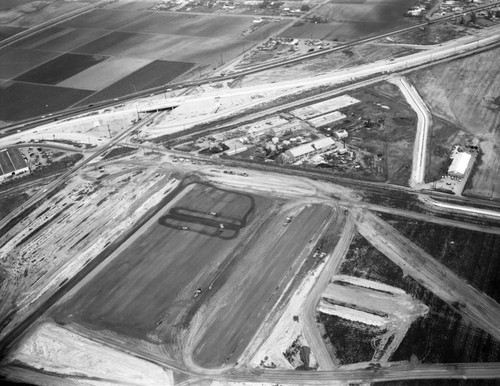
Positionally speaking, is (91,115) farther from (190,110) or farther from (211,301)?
(211,301)

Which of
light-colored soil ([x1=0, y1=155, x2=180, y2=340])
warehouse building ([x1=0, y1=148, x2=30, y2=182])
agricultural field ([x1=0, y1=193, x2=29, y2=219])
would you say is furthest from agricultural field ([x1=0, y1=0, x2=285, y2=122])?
light-colored soil ([x1=0, y1=155, x2=180, y2=340])

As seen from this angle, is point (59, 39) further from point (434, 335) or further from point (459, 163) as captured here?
point (434, 335)

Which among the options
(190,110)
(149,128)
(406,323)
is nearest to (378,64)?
(190,110)

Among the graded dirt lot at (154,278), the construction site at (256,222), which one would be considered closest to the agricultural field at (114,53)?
the construction site at (256,222)

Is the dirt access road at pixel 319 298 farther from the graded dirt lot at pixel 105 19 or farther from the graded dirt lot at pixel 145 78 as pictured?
the graded dirt lot at pixel 105 19

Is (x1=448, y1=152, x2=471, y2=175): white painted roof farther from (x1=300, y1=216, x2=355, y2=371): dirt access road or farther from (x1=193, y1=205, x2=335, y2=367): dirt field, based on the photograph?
(x1=193, y1=205, x2=335, y2=367): dirt field
